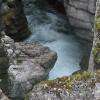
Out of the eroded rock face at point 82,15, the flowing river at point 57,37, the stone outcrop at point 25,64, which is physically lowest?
the flowing river at point 57,37

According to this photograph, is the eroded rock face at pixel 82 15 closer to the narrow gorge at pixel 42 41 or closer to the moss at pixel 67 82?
the narrow gorge at pixel 42 41

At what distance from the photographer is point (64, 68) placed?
Result: 19156 millimetres

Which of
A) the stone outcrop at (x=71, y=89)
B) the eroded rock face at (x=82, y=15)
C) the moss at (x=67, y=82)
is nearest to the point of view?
the stone outcrop at (x=71, y=89)

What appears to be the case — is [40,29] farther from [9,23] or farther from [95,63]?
[95,63]

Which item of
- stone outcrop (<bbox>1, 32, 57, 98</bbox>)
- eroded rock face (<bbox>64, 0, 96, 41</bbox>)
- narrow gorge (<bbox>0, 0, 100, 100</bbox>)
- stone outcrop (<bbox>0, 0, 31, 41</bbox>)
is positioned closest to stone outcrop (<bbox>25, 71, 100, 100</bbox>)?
narrow gorge (<bbox>0, 0, 100, 100</bbox>)

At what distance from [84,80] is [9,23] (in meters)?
12.2

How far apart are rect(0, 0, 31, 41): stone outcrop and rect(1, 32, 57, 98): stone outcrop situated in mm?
1706

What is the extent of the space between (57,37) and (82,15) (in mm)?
2647

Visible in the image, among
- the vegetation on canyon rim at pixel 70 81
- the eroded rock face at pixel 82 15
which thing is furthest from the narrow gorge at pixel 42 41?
the vegetation on canyon rim at pixel 70 81

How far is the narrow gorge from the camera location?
651 inches

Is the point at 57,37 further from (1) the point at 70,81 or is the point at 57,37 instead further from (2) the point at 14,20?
(1) the point at 70,81

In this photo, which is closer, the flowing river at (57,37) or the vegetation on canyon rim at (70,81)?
the vegetation on canyon rim at (70,81)

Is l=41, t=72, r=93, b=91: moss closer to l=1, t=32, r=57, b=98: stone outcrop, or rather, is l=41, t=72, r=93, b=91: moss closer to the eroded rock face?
l=1, t=32, r=57, b=98: stone outcrop

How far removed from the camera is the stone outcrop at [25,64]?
16.4 meters
